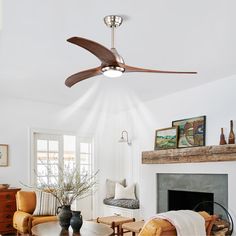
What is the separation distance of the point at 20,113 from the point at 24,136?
18.6 inches

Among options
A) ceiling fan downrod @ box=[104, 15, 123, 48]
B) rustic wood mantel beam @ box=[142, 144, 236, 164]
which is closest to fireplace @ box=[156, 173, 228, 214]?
rustic wood mantel beam @ box=[142, 144, 236, 164]

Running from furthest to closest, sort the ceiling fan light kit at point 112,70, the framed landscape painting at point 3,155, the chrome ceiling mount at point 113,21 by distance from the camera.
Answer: the framed landscape painting at point 3,155, the chrome ceiling mount at point 113,21, the ceiling fan light kit at point 112,70

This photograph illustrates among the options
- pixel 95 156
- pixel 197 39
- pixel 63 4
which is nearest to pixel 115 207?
pixel 95 156

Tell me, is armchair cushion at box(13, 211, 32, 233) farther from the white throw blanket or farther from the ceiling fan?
the white throw blanket

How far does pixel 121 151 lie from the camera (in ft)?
24.5

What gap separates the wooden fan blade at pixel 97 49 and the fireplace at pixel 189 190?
301 cm

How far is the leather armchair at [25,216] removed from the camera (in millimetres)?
4742

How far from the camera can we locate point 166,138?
19.6 feet

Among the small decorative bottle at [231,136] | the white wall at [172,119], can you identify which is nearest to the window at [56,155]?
the white wall at [172,119]

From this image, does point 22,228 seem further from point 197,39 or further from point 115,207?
point 197,39

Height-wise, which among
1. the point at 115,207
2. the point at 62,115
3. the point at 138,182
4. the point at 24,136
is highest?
the point at 62,115

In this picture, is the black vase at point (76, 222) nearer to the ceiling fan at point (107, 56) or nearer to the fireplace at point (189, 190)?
the ceiling fan at point (107, 56)

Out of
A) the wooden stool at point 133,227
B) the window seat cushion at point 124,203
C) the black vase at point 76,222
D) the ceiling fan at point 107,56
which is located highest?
the ceiling fan at point 107,56

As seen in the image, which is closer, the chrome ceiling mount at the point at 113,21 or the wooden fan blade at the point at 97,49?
the wooden fan blade at the point at 97,49
